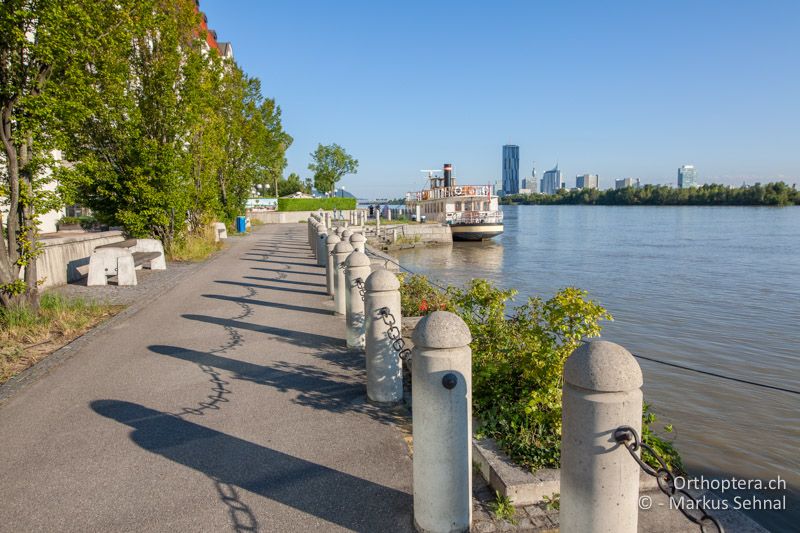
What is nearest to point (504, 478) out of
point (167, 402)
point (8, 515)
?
point (8, 515)

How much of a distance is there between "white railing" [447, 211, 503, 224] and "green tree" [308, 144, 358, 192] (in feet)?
90.1

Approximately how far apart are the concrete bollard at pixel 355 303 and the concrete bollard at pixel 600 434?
4690mm

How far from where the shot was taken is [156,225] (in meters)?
17.3

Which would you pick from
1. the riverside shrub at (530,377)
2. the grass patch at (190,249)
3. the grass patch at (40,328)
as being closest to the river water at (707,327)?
the riverside shrub at (530,377)

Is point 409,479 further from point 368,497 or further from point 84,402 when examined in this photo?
point 84,402

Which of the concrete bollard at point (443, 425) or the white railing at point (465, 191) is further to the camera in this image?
the white railing at point (465, 191)

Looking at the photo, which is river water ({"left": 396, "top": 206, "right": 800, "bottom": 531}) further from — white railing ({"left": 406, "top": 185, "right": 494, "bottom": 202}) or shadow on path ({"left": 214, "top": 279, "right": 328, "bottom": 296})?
white railing ({"left": 406, "top": 185, "right": 494, "bottom": 202})

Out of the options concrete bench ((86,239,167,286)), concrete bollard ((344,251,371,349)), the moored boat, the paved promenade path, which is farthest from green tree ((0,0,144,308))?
the moored boat

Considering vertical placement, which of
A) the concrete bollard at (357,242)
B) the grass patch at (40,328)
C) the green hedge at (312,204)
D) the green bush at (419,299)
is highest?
the green hedge at (312,204)

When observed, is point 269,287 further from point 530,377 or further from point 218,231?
point 218,231

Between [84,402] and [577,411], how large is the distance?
5185 millimetres

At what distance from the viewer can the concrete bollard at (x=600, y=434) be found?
2.43m

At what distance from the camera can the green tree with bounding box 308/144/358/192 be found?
71.8 meters

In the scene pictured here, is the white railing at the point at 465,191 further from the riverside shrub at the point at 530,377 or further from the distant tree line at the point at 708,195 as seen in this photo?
the distant tree line at the point at 708,195
